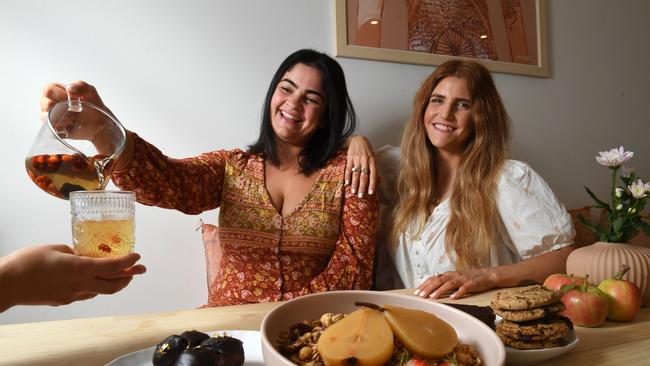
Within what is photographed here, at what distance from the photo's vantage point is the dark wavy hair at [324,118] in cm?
155

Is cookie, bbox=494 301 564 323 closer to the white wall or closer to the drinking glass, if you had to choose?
the drinking glass

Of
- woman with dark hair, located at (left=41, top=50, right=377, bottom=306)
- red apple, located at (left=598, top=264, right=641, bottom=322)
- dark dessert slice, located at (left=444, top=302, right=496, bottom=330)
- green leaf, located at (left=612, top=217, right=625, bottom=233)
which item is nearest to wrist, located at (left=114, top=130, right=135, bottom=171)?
woman with dark hair, located at (left=41, top=50, right=377, bottom=306)

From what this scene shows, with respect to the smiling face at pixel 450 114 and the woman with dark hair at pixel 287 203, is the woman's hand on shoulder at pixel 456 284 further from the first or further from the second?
the smiling face at pixel 450 114

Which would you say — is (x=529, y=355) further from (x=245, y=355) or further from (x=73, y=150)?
(x=73, y=150)

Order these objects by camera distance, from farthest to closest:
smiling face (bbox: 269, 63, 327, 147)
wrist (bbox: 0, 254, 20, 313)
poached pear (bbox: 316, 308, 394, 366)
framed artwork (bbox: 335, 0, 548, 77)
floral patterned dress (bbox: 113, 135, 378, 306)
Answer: framed artwork (bbox: 335, 0, 548, 77)
smiling face (bbox: 269, 63, 327, 147)
floral patterned dress (bbox: 113, 135, 378, 306)
wrist (bbox: 0, 254, 20, 313)
poached pear (bbox: 316, 308, 394, 366)

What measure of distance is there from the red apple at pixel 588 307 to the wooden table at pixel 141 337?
0.06 ft

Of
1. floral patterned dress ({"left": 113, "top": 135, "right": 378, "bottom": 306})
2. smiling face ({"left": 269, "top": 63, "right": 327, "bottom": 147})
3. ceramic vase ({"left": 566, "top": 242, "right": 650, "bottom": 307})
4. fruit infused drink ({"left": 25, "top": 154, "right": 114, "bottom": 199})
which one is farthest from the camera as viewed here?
smiling face ({"left": 269, "top": 63, "right": 327, "bottom": 147})

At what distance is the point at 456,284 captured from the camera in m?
1.08

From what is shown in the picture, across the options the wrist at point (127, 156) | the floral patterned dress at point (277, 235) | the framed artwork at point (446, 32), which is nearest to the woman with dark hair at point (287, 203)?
the floral patterned dress at point (277, 235)

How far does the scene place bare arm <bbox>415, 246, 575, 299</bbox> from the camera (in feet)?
3.48

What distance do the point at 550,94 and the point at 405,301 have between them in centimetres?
205

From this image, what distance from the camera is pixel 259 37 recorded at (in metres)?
1.70

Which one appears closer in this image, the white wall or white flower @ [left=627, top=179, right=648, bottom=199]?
white flower @ [left=627, top=179, right=648, bottom=199]

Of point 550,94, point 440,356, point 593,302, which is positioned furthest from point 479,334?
point 550,94
